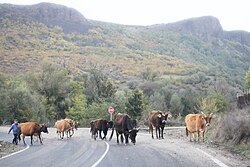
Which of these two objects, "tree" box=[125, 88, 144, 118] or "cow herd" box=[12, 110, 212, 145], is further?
"tree" box=[125, 88, 144, 118]

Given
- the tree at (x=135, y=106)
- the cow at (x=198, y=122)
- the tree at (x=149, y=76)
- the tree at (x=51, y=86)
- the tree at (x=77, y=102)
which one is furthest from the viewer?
the tree at (x=149, y=76)

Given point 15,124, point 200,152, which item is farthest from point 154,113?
point 200,152

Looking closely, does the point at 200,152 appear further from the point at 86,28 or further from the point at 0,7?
the point at 86,28

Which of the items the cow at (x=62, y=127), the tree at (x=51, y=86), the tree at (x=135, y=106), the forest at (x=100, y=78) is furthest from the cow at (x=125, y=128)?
the tree at (x=51, y=86)

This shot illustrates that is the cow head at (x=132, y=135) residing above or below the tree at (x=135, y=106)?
above

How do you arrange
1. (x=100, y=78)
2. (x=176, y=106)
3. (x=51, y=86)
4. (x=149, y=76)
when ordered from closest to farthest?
1. (x=51, y=86)
2. (x=176, y=106)
3. (x=100, y=78)
4. (x=149, y=76)

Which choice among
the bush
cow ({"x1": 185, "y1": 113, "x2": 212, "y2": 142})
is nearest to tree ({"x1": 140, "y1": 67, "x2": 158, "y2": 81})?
cow ({"x1": 185, "y1": 113, "x2": 212, "y2": 142})

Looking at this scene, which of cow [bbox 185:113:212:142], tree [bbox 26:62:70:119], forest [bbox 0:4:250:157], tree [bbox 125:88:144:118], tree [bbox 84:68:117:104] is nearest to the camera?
Result: cow [bbox 185:113:212:142]

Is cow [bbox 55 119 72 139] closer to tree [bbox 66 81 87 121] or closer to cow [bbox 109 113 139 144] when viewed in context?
cow [bbox 109 113 139 144]

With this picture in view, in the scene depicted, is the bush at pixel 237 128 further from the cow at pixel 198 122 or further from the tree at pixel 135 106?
the tree at pixel 135 106

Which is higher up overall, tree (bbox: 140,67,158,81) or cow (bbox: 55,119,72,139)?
tree (bbox: 140,67,158,81)

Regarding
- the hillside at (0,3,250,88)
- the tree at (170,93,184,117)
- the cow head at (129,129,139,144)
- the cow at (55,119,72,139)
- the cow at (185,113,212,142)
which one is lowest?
the tree at (170,93,184,117)

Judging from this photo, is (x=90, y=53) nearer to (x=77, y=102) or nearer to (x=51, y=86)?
(x=77, y=102)

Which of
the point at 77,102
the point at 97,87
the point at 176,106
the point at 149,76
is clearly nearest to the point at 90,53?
the point at 149,76
